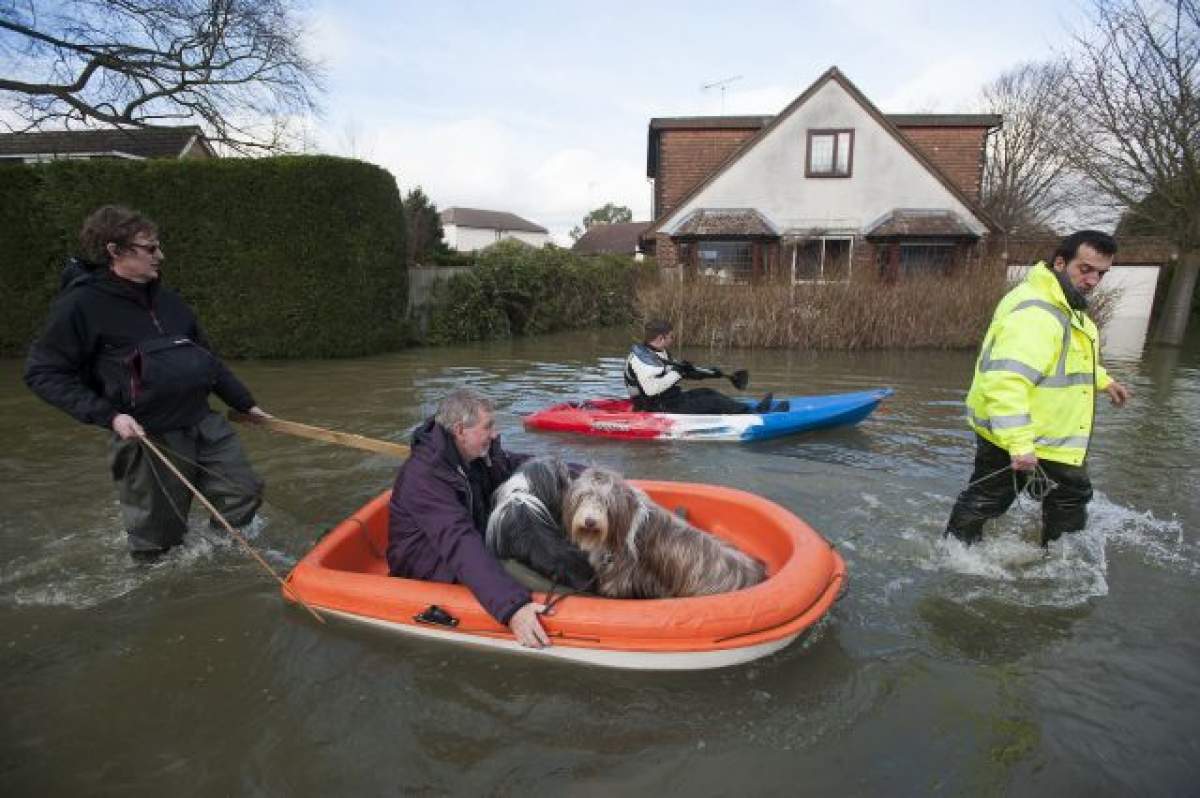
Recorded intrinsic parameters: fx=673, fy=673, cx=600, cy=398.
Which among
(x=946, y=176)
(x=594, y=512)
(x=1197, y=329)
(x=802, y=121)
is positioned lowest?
(x=1197, y=329)

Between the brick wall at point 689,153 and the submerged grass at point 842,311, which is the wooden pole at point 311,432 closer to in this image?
the submerged grass at point 842,311

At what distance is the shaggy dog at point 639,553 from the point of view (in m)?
3.10

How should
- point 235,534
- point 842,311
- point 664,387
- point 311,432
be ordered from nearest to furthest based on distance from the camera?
point 235,534 → point 311,432 → point 664,387 → point 842,311

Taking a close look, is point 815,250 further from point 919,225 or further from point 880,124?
point 880,124

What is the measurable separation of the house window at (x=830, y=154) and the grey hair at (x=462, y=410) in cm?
1939

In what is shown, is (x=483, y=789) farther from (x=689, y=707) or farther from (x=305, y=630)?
(x=305, y=630)

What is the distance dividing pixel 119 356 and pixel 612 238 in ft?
166

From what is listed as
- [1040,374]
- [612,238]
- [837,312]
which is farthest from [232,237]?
[612,238]

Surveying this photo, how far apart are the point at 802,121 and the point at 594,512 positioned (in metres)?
20.0

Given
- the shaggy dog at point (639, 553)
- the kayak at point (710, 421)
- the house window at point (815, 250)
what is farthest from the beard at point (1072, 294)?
the house window at point (815, 250)

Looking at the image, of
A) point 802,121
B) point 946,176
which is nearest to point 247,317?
point 802,121

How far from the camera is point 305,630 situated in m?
3.44

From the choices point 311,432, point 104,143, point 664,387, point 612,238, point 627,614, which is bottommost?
point 627,614

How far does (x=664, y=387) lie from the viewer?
285 inches
